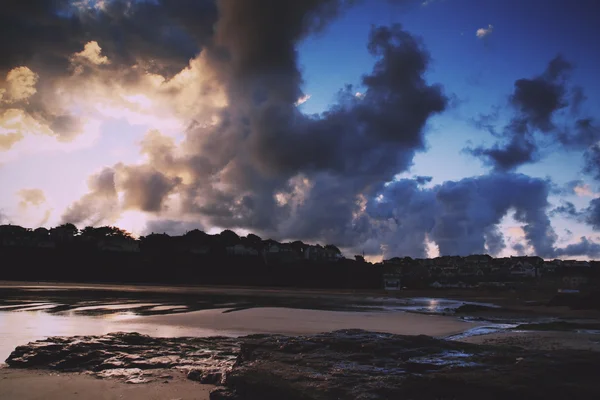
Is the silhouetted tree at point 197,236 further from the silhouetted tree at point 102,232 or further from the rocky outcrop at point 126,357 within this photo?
the rocky outcrop at point 126,357

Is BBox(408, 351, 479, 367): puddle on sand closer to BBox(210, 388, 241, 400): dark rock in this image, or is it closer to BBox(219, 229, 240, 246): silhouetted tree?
BBox(210, 388, 241, 400): dark rock

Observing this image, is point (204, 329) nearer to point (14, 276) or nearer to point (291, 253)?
point (14, 276)

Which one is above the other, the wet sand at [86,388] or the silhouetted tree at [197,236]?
the silhouetted tree at [197,236]

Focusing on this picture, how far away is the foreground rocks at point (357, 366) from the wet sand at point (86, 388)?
362 mm

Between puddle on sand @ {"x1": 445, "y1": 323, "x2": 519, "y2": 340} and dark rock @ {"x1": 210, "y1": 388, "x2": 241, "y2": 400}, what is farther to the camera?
puddle on sand @ {"x1": 445, "y1": 323, "x2": 519, "y2": 340}

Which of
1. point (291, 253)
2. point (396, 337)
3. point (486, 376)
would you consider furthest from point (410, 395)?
point (291, 253)

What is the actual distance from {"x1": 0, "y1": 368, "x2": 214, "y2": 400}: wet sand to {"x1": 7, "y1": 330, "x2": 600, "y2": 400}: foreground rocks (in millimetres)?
362

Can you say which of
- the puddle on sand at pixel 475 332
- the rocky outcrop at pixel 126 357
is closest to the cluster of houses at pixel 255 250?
the puddle on sand at pixel 475 332

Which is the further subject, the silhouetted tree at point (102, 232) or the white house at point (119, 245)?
the silhouetted tree at point (102, 232)

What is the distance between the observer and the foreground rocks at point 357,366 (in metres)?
4.61

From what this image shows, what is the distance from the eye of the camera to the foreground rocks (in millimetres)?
4605

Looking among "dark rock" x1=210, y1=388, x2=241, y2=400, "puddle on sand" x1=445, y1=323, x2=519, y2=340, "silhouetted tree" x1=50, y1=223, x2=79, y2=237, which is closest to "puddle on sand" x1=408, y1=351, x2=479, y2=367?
"dark rock" x1=210, y1=388, x2=241, y2=400

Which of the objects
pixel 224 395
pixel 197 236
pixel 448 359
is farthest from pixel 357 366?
pixel 197 236

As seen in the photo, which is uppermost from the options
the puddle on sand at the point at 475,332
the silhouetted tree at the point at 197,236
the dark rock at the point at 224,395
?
the silhouetted tree at the point at 197,236
